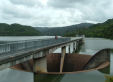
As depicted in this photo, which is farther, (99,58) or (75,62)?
(75,62)

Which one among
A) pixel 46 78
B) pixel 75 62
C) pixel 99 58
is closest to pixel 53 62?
pixel 75 62

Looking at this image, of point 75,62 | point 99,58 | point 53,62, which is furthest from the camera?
point 75,62

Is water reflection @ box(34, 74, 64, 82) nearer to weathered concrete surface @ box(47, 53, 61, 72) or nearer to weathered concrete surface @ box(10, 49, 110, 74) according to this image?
weathered concrete surface @ box(10, 49, 110, 74)

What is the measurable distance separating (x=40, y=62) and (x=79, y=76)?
20.9 ft

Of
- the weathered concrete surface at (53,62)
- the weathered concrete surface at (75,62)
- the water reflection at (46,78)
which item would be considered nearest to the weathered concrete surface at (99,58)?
the weathered concrete surface at (75,62)

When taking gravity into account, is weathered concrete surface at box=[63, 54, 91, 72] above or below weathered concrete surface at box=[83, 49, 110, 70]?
below

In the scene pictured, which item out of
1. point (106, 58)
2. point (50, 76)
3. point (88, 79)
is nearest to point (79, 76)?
point (88, 79)

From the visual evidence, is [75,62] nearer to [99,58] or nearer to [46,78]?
[99,58]

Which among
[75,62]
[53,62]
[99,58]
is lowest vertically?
[75,62]

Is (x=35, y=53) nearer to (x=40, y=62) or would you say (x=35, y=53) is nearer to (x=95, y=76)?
(x=40, y=62)

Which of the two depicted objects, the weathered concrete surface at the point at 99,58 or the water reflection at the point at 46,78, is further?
the weathered concrete surface at the point at 99,58

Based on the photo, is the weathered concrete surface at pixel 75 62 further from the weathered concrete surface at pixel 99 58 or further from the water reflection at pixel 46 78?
the water reflection at pixel 46 78

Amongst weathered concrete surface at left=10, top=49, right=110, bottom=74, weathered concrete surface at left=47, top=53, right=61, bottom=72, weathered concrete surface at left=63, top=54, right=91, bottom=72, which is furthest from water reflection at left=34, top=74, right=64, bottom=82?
weathered concrete surface at left=63, top=54, right=91, bottom=72

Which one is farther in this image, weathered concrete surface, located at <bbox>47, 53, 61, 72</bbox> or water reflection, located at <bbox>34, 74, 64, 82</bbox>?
weathered concrete surface, located at <bbox>47, 53, 61, 72</bbox>
